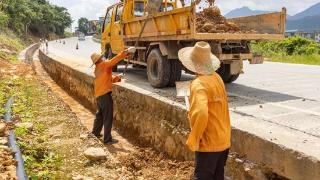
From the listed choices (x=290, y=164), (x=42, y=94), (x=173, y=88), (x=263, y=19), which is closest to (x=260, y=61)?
(x=263, y=19)

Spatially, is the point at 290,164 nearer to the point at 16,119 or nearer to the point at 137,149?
the point at 137,149

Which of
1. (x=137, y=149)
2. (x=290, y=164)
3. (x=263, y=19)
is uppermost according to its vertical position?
(x=263, y=19)

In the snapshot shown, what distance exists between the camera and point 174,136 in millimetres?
6598

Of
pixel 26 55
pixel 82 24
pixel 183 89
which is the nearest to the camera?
pixel 183 89

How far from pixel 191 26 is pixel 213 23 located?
111 centimetres

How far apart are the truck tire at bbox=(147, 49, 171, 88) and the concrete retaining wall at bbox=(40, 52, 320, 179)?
0.47 metres

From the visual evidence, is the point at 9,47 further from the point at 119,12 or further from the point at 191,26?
the point at 191,26

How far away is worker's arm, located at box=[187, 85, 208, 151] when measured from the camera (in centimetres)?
327

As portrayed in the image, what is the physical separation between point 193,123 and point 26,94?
9303 millimetres

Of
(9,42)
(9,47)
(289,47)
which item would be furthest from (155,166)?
(9,42)

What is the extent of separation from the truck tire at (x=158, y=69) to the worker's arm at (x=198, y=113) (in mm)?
5261

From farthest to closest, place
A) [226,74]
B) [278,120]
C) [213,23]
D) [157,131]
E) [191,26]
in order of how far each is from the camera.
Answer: [226,74]
[213,23]
[157,131]
[191,26]
[278,120]

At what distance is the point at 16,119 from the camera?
8312 millimetres

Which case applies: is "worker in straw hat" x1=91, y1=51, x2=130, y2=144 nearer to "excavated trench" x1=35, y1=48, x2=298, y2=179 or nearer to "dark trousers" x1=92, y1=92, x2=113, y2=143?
"dark trousers" x1=92, y1=92, x2=113, y2=143
